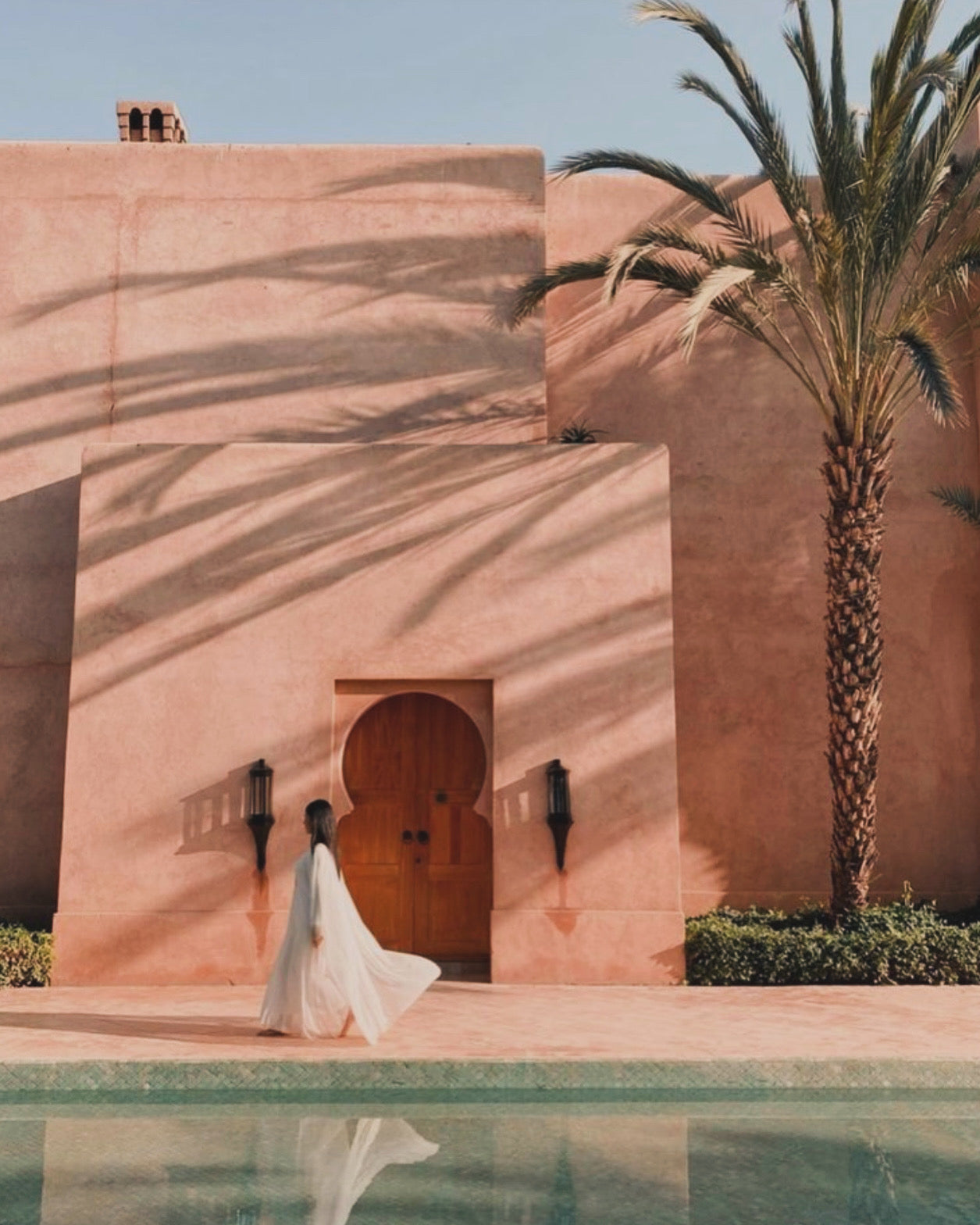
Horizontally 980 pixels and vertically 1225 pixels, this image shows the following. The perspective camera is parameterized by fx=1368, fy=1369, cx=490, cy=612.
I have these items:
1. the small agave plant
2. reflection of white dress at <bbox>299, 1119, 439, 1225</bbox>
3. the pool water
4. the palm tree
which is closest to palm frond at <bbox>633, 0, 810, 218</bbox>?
the palm tree

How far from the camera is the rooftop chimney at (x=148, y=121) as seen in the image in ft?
50.4

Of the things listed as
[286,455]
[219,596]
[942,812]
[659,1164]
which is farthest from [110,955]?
[942,812]

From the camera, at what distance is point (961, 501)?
14.2 m

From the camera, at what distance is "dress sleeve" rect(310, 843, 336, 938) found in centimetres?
894

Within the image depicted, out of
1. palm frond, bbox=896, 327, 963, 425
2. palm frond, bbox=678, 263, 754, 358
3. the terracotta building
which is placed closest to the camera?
palm frond, bbox=678, 263, 754, 358

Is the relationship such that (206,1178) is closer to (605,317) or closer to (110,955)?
(110,955)

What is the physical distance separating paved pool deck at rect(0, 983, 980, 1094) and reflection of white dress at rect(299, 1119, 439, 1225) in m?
0.76

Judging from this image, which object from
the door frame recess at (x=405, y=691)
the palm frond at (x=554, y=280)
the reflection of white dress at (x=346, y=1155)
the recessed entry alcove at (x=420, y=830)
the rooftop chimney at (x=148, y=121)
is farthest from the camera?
the rooftop chimney at (x=148, y=121)

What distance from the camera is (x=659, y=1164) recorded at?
6.45 m

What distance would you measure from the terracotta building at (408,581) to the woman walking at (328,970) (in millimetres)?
2654

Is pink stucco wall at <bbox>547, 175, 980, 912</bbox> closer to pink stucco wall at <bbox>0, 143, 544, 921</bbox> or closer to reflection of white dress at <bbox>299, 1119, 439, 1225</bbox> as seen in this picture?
pink stucco wall at <bbox>0, 143, 544, 921</bbox>

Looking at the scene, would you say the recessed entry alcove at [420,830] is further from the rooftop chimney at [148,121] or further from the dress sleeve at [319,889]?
the rooftop chimney at [148,121]

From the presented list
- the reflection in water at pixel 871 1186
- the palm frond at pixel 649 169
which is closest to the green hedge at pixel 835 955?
the reflection in water at pixel 871 1186

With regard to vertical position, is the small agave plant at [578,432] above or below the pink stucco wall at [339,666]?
above
